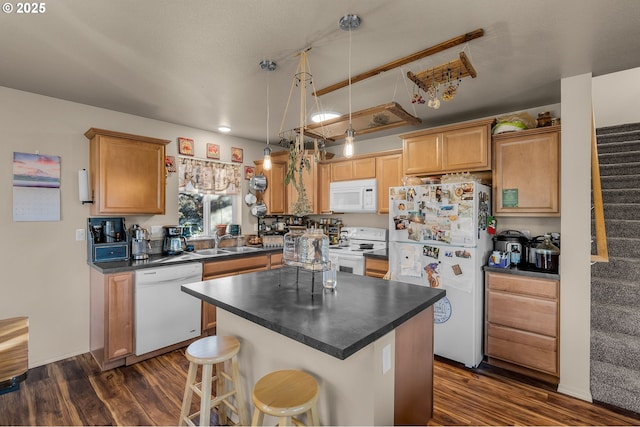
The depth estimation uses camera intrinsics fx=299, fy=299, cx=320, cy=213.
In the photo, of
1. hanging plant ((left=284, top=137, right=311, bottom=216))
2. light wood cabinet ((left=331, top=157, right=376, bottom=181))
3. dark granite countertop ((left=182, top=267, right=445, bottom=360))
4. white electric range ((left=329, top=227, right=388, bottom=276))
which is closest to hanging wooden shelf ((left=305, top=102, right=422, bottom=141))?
hanging plant ((left=284, top=137, right=311, bottom=216))

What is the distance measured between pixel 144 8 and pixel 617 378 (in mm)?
4143

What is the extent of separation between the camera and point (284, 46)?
1.95m

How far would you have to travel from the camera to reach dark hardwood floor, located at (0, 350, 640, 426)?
203cm

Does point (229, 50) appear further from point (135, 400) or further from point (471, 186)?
point (135, 400)

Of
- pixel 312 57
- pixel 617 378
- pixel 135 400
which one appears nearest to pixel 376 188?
pixel 312 57

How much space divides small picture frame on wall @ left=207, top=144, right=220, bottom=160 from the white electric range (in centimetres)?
201

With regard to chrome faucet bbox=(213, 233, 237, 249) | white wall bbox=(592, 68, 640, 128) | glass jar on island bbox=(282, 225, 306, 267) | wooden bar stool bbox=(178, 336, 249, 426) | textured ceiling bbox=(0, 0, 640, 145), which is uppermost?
white wall bbox=(592, 68, 640, 128)

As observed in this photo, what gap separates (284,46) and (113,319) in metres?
2.70

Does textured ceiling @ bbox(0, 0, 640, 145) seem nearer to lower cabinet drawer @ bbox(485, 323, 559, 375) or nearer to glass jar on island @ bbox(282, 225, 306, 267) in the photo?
glass jar on island @ bbox(282, 225, 306, 267)

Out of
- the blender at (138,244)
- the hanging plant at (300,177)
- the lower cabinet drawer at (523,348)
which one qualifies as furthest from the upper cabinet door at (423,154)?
the blender at (138,244)

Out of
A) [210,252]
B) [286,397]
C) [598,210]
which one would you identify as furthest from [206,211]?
[598,210]

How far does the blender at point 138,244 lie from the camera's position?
3.07m

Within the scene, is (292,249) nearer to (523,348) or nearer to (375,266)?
(375,266)

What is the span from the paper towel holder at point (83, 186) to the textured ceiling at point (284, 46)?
72 cm
